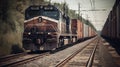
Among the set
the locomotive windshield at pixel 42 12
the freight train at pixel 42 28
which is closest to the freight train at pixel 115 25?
the freight train at pixel 42 28

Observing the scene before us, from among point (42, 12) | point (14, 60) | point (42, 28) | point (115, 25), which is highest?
point (42, 12)

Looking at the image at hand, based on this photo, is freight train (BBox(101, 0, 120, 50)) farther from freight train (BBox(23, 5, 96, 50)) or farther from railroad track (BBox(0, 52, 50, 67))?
railroad track (BBox(0, 52, 50, 67))

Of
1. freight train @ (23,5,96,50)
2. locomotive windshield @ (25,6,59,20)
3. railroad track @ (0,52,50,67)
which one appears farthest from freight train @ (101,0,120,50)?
railroad track @ (0,52,50,67)

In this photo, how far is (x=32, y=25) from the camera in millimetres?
16609

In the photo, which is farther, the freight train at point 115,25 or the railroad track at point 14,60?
the freight train at point 115,25

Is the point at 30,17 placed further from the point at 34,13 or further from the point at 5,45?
the point at 5,45

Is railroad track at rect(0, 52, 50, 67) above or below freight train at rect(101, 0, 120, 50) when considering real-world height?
below

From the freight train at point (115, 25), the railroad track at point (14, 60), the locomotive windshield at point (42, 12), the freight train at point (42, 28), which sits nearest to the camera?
the railroad track at point (14, 60)

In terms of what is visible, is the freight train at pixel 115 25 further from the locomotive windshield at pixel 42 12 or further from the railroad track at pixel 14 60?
the railroad track at pixel 14 60

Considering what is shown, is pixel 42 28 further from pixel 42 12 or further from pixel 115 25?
pixel 115 25

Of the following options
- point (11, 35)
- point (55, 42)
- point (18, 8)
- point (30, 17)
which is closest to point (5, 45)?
point (11, 35)

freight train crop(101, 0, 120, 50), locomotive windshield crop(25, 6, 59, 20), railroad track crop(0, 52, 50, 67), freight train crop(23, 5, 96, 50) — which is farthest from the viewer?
freight train crop(101, 0, 120, 50)

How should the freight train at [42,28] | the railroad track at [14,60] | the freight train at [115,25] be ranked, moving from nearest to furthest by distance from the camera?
the railroad track at [14,60] → the freight train at [42,28] → the freight train at [115,25]

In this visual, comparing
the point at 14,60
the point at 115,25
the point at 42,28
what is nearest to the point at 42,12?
the point at 42,28
